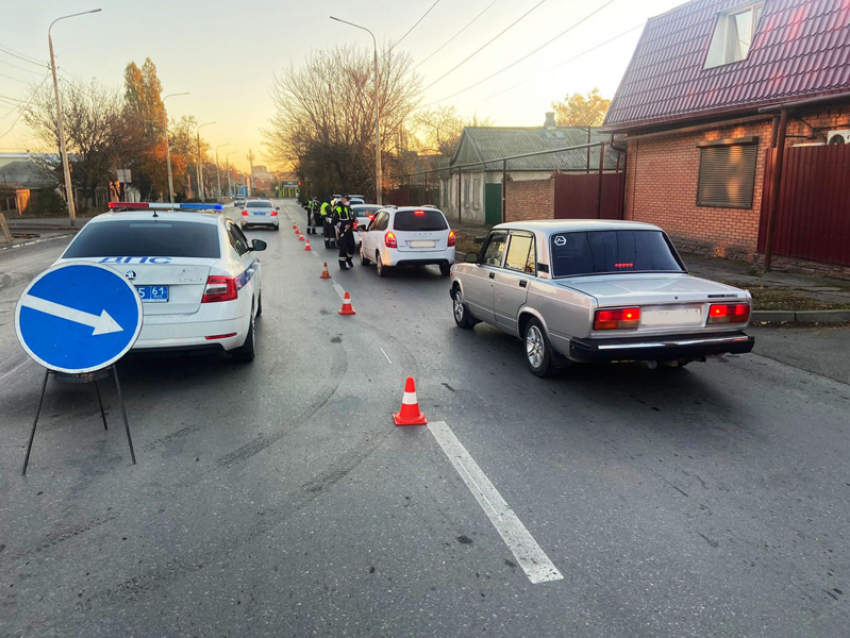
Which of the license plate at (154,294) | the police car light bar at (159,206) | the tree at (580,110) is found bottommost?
the license plate at (154,294)

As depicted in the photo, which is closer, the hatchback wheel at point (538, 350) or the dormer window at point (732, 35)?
the hatchback wheel at point (538, 350)

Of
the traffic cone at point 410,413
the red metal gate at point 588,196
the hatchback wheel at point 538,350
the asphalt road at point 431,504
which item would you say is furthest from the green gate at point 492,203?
the traffic cone at point 410,413

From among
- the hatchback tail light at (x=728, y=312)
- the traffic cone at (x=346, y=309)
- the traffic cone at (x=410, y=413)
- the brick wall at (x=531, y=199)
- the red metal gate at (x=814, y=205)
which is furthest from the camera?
the brick wall at (x=531, y=199)

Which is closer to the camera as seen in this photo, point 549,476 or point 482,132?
point 549,476

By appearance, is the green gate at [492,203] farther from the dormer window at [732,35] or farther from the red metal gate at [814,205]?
the red metal gate at [814,205]

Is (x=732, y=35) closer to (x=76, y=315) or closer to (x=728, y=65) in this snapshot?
(x=728, y=65)

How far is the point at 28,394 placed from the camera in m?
5.88

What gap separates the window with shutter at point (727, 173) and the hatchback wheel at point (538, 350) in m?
10.0

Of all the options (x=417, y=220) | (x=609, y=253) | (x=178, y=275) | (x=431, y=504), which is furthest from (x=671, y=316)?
(x=417, y=220)

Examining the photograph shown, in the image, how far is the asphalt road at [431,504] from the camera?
9.18ft

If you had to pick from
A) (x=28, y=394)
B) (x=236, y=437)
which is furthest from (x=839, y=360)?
(x=28, y=394)

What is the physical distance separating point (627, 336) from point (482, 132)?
122ft

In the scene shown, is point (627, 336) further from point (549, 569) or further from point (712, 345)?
point (549, 569)

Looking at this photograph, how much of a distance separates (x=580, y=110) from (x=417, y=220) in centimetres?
7691
